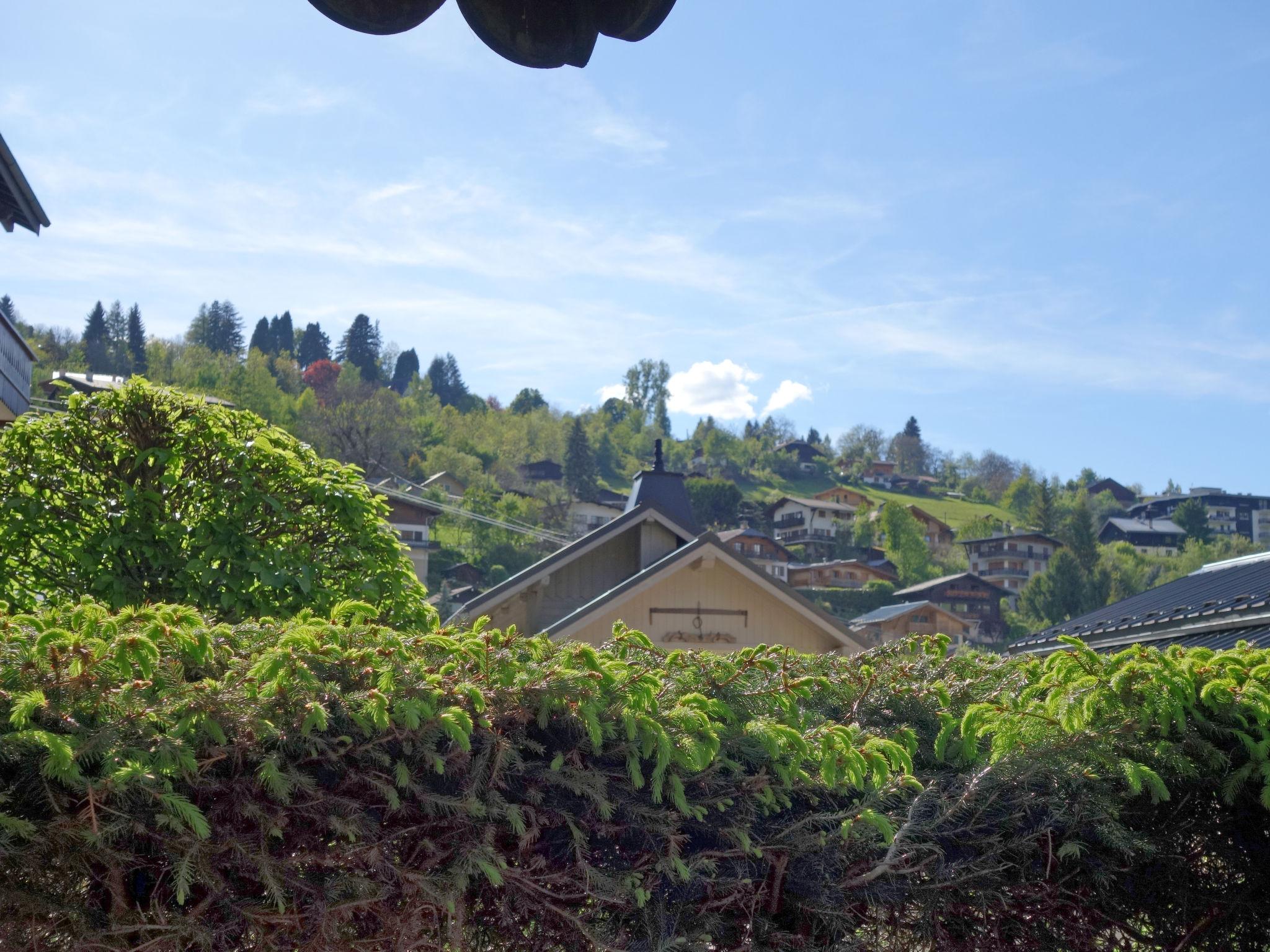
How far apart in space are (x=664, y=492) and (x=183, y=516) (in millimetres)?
13844

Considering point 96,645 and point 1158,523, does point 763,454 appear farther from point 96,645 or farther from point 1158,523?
point 96,645

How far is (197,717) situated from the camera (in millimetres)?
2227

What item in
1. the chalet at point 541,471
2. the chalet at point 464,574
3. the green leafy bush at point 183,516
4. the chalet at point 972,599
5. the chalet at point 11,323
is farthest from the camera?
the chalet at point 541,471

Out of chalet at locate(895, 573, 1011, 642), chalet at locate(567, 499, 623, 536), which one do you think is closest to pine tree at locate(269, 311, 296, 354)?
chalet at locate(567, 499, 623, 536)

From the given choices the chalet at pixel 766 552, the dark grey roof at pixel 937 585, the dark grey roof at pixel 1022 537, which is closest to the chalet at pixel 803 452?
the dark grey roof at pixel 1022 537

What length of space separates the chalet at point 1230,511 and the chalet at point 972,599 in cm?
6250

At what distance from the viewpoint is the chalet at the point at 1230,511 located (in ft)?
465

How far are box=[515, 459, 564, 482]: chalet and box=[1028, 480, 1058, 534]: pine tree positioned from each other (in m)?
51.8

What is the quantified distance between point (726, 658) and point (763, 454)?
492ft

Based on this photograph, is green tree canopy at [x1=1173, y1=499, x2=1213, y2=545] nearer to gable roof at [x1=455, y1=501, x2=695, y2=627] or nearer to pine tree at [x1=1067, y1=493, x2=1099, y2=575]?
pine tree at [x1=1067, y1=493, x2=1099, y2=575]

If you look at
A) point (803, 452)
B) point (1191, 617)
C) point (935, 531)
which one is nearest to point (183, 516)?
point (1191, 617)

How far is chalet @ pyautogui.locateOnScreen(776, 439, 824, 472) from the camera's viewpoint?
504 ft

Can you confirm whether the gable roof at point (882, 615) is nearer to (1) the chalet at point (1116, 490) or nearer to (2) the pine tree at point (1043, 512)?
(2) the pine tree at point (1043, 512)

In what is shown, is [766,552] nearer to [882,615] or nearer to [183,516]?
[882,615]
